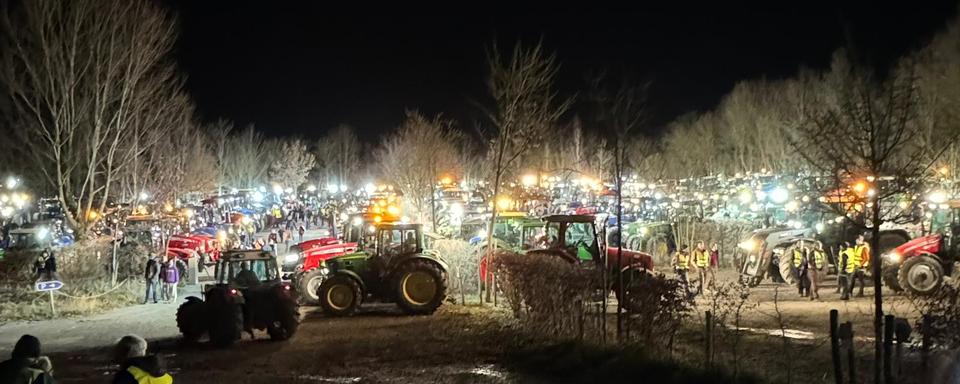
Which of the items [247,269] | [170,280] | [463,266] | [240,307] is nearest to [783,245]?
[463,266]

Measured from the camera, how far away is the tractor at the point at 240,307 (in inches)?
541

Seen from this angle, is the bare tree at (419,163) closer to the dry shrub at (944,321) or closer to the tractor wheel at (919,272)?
the tractor wheel at (919,272)

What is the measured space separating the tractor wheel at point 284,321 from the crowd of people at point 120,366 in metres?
8.68

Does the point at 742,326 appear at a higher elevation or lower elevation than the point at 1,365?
lower

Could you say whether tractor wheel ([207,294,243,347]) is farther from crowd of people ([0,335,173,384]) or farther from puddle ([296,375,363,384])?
crowd of people ([0,335,173,384])

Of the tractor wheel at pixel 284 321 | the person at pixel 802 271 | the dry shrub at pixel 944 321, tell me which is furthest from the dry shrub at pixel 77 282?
the dry shrub at pixel 944 321

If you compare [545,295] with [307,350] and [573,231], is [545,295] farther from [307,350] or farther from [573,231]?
[573,231]

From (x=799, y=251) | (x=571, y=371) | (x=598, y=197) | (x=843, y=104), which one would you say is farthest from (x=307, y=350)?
(x=598, y=197)

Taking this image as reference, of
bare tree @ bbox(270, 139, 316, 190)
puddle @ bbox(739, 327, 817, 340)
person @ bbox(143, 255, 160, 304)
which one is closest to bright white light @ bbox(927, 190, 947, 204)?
puddle @ bbox(739, 327, 817, 340)

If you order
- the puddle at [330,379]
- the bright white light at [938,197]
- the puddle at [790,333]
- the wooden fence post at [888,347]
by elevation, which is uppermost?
the bright white light at [938,197]

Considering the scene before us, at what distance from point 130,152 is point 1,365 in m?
22.6

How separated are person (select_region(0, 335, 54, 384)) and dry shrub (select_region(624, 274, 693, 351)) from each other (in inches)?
289

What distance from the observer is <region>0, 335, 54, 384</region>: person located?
17.1 feet

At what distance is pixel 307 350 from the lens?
1330 centimetres
